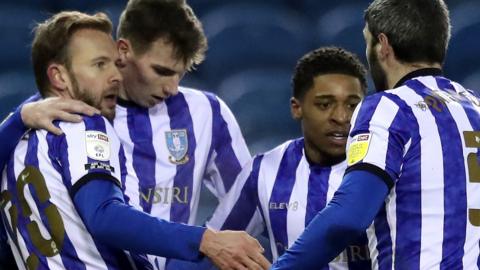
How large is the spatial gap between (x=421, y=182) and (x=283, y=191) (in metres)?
0.66

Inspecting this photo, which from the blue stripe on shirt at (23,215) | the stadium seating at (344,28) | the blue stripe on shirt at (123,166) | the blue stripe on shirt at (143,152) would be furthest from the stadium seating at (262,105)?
the blue stripe on shirt at (23,215)

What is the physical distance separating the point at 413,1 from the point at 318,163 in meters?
0.62

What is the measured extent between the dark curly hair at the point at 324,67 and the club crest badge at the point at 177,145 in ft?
1.12

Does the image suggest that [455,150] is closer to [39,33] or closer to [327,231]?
[327,231]

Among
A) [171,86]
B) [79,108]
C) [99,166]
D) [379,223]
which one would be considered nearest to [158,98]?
[171,86]

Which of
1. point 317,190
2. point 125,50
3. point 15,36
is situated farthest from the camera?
point 15,36

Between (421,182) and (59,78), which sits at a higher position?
(59,78)

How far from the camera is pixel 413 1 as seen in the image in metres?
2.65

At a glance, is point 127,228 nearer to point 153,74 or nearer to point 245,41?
point 153,74

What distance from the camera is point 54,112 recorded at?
8.66ft

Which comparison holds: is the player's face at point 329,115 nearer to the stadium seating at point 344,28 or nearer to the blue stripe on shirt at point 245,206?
the blue stripe on shirt at point 245,206

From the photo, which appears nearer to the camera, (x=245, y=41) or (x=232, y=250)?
(x=232, y=250)

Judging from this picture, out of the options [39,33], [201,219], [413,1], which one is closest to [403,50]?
[413,1]

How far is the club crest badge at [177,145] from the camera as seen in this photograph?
3238 mm
